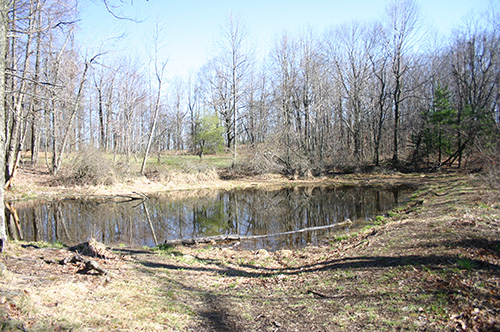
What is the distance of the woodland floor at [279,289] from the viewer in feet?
12.1

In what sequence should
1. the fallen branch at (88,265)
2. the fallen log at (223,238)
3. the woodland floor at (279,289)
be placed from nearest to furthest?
the woodland floor at (279,289)
the fallen branch at (88,265)
the fallen log at (223,238)

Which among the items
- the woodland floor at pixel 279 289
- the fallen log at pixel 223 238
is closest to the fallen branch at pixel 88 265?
the woodland floor at pixel 279 289

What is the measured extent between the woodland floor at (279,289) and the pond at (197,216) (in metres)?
2.99

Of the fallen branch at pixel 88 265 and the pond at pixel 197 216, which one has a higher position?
the fallen branch at pixel 88 265

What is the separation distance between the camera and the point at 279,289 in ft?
18.1

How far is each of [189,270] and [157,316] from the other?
256cm

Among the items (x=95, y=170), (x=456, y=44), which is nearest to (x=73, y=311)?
(x=95, y=170)

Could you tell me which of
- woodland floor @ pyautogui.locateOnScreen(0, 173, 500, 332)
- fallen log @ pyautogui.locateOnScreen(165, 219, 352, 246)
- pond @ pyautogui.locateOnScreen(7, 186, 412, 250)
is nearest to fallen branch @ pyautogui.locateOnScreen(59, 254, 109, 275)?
woodland floor @ pyautogui.locateOnScreen(0, 173, 500, 332)

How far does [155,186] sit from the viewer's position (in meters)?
22.1

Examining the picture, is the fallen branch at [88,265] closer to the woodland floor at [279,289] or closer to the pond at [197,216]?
the woodland floor at [279,289]

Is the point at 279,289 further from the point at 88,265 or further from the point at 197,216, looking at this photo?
the point at 197,216

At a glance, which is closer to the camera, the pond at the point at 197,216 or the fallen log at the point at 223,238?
the fallen log at the point at 223,238

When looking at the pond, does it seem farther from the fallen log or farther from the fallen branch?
the fallen branch

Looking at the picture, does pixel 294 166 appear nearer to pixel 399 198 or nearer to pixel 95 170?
pixel 399 198
